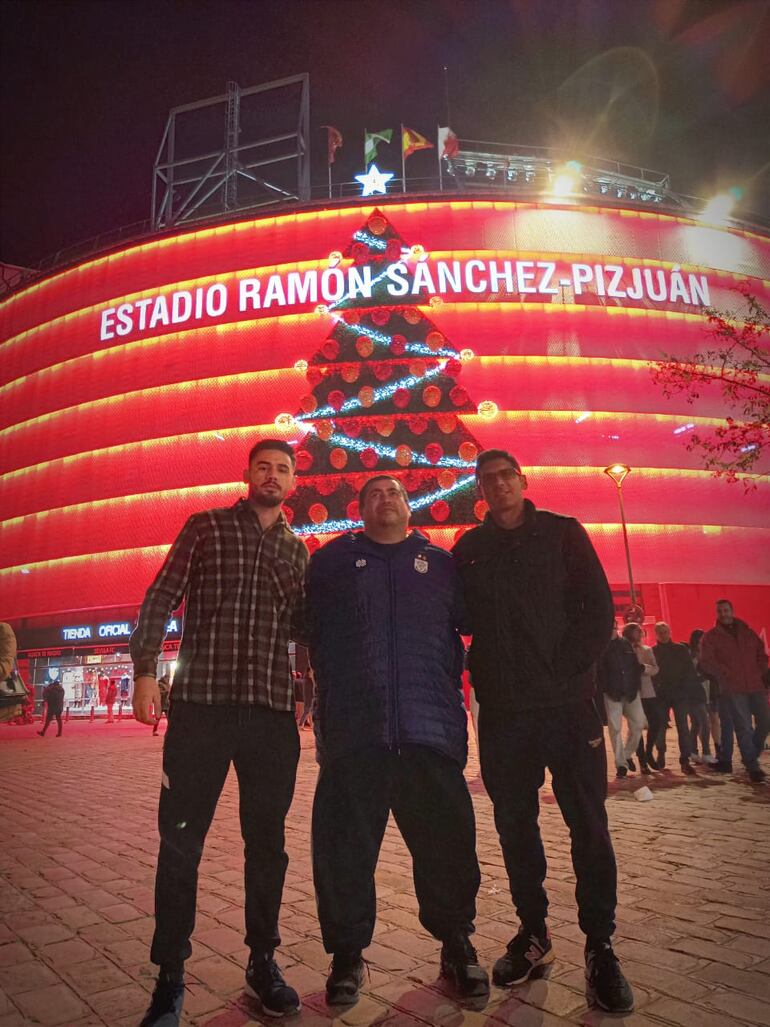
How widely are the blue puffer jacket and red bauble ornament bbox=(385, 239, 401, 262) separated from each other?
10914 millimetres

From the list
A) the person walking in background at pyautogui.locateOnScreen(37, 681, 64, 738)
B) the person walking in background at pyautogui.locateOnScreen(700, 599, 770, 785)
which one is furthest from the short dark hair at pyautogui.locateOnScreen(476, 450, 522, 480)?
the person walking in background at pyautogui.locateOnScreen(37, 681, 64, 738)

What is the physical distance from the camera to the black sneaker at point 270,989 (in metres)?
2.54

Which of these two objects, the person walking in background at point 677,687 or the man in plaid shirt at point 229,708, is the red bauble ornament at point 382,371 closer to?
the person walking in background at point 677,687

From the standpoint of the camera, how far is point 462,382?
30859mm

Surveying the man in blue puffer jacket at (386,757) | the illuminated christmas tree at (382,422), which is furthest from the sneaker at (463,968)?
the illuminated christmas tree at (382,422)

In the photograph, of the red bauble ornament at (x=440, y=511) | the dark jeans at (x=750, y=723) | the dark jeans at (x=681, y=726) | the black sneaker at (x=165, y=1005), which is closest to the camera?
the black sneaker at (x=165, y=1005)

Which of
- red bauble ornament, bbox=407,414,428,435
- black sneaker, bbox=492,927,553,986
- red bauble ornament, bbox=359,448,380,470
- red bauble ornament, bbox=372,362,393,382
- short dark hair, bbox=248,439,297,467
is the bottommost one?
black sneaker, bbox=492,927,553,986

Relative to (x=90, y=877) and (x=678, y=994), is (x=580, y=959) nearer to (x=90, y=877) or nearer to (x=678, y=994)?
(x=678, y=994)

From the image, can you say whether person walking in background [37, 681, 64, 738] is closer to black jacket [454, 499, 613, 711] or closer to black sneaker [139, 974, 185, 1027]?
black sneaker [139, 974, 185, 1027]

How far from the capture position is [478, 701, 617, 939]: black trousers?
2914 mm

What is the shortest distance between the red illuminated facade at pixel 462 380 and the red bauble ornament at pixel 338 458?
62.9 feet

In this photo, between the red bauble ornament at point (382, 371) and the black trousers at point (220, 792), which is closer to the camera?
the black trousers at point (220, 792)

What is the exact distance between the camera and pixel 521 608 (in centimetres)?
308

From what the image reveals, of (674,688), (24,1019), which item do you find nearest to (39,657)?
(674,688)
